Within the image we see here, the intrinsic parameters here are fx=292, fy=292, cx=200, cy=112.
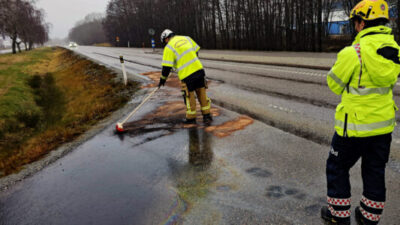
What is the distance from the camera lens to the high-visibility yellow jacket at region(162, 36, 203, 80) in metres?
5.78

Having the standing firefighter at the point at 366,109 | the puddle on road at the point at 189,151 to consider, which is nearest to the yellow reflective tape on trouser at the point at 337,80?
the standing firefighter at the point at 366,109

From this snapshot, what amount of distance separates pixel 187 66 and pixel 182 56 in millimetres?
225

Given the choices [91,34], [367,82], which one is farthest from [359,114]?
[91,34]

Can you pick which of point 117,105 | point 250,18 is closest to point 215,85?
point 117,105

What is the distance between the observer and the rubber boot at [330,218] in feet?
8.90

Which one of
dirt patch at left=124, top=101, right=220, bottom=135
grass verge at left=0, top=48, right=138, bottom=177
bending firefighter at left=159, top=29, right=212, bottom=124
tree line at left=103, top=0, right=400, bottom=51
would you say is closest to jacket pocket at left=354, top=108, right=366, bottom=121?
dirt patch at left=124, top=101, right=220, bottom=135

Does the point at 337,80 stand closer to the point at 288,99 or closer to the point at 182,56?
the point at 182,56

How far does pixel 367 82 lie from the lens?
2379 millimetres

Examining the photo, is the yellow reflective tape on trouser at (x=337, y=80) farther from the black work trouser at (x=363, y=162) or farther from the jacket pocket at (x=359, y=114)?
Answer: the black work trouser at (x=363, y=162)

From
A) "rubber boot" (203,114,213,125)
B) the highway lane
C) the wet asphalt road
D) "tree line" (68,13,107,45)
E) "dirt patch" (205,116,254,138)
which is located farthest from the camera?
"tree line" (68,13,107,45)

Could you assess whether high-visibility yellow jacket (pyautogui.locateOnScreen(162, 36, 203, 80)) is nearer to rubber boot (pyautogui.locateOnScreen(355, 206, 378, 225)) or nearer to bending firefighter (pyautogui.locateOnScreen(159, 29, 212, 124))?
bending firefighter (pyautogui.locateOnScreen(159, 29, 212, 124))

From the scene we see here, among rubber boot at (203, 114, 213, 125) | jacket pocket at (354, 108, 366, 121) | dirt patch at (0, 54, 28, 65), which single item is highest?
dirt patch at (0, 54, 28, 65)

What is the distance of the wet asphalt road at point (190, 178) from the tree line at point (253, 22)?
17.7 m

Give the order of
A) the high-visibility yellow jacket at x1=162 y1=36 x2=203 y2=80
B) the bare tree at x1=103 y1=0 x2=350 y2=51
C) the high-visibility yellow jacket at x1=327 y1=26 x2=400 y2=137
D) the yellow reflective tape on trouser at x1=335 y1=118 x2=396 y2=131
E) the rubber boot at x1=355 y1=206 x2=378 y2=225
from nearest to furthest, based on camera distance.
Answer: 1. the high-visibility yellow jacket at x1=327 y1=26 x2=400 y2=137
2. the yellow reflective tape on trouser at x1=335 y1=118 x2=396 y2=131
3. the rubber boot at x1=355 y1=206 x2=378 y2=225
4. the high-visibility yellow jacket at x1=162 y1=36 x2=203 y2=80
5. the bare tree at x1=103 y1=0 x2=350 y2=51
